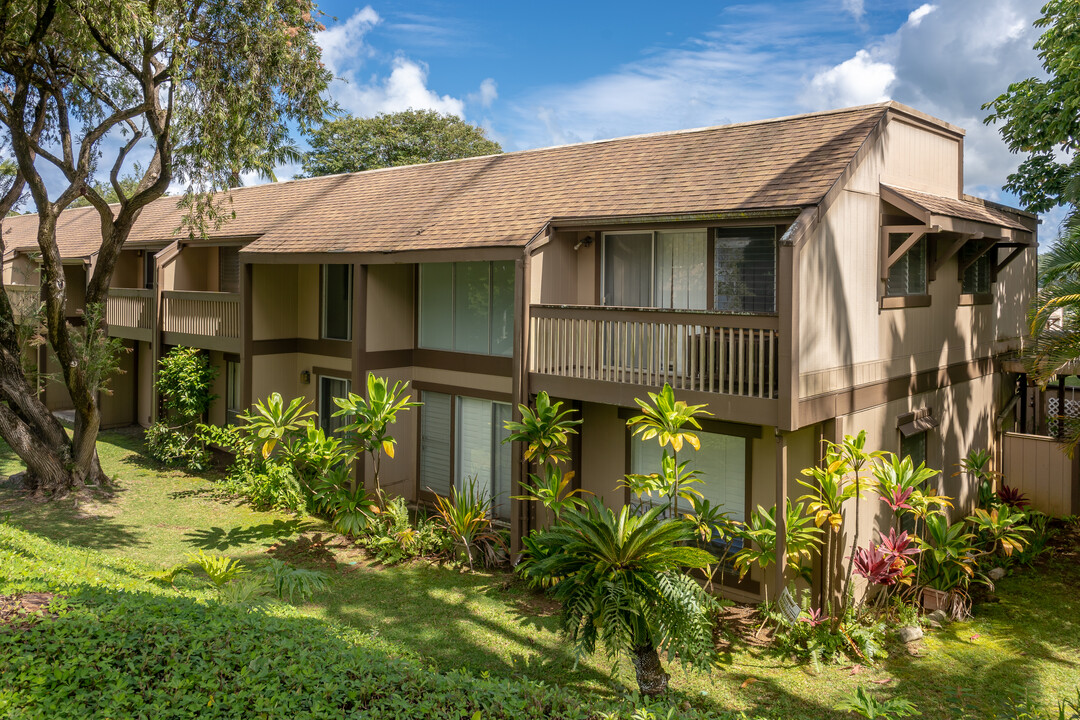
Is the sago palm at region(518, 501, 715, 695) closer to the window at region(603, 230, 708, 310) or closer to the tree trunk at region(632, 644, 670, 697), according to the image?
the tree trunk at region(632, 644, 670, 697)

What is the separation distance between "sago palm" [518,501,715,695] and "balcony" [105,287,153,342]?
15.4 meters

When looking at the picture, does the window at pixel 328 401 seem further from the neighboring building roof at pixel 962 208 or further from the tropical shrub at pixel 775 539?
the neighboring building roof at pixel 962 208

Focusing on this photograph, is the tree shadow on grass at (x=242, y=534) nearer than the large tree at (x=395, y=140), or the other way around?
the tree shadow on grass at (x=242, y=534)

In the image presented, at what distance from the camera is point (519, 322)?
37.8 ft

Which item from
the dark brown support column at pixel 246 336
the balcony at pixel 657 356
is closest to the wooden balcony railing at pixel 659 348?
the balcony at pixel 657 356

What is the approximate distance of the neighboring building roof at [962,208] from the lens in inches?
430

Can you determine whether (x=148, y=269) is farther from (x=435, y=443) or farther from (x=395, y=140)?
(x=395, y=140)

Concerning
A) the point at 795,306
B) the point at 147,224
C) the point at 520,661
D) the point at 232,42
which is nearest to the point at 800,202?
the point at 795,306

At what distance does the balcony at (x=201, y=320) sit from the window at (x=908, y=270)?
1261 centimetres

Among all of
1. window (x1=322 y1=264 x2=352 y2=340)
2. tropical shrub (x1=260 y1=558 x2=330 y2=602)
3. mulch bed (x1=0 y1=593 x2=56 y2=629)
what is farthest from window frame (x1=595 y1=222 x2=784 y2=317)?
mulch bed (x1=0 y1=593 x2=56 y2=629)

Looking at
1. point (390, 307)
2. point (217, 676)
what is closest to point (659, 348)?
point (390, 307)

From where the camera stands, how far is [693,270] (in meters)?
11.3

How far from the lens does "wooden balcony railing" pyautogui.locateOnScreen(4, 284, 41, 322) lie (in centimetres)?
1898

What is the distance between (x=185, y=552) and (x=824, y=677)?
9.25 metres
